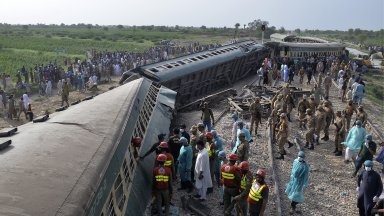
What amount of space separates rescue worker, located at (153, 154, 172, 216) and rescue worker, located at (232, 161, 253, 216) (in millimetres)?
1343

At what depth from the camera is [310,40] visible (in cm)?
4784

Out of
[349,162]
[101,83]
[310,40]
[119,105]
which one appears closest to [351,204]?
[349,162]

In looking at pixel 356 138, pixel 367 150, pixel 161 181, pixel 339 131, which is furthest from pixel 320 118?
pixel 161 181

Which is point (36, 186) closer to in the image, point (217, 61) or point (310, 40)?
point (217, 61)

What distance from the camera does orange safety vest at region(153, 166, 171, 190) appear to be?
748cm

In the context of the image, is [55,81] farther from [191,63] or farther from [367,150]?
[367,150]

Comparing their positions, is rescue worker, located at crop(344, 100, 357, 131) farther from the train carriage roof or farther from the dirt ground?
the dirt ground

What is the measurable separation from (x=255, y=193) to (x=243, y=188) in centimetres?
41

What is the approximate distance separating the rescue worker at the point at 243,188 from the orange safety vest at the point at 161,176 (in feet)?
4.57

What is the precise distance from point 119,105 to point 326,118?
8.03 meters

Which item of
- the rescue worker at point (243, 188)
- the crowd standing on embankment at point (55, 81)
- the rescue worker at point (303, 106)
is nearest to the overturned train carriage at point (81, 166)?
the rescue worker at point (243, 188)

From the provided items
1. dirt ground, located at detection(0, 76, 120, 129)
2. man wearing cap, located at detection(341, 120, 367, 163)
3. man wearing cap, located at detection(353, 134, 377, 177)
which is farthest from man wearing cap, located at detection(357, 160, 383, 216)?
dirt ground, located at detection(0, 76, 120, 129)

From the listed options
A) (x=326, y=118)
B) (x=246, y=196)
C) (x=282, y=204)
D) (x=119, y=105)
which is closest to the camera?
(x=246, y=196)

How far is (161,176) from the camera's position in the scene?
748 cm
